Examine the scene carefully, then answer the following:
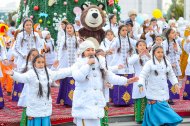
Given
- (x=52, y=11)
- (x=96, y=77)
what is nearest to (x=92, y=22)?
(x=96, y=77)

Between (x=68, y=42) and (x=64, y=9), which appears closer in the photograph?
(x=68, y=42)

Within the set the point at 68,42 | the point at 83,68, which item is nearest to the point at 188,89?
the point at 68,42

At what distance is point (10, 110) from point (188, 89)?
3736 mm

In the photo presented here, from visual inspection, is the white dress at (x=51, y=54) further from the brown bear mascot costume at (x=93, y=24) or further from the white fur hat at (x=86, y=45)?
the white fur hat at (x=86, y=45)

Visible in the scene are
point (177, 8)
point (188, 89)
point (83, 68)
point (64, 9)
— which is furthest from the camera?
point (177, 8)

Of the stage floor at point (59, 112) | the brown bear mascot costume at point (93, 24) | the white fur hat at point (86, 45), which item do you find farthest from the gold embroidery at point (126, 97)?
the white fur hat at point (86, 45)

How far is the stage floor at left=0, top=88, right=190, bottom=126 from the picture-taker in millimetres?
7838

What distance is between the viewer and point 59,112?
8.66 meters

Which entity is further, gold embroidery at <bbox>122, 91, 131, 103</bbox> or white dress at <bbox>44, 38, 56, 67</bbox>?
white dress at <bbox>44, 38, 56, 67</bbox>

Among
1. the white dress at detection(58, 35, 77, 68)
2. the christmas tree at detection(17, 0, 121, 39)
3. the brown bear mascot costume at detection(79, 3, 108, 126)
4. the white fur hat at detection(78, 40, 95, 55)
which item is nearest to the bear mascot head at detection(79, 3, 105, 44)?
the brown bear mascot costume at detection(79, 3, 108, 126)

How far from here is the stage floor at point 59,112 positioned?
25.7ft

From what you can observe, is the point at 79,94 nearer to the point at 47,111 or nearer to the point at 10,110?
the point at 47,111

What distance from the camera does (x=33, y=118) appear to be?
275 inches

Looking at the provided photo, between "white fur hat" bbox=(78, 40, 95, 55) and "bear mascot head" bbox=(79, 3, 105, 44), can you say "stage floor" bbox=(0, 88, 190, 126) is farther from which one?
"white fur hat" bbox=(78, 40, 95, 55)
